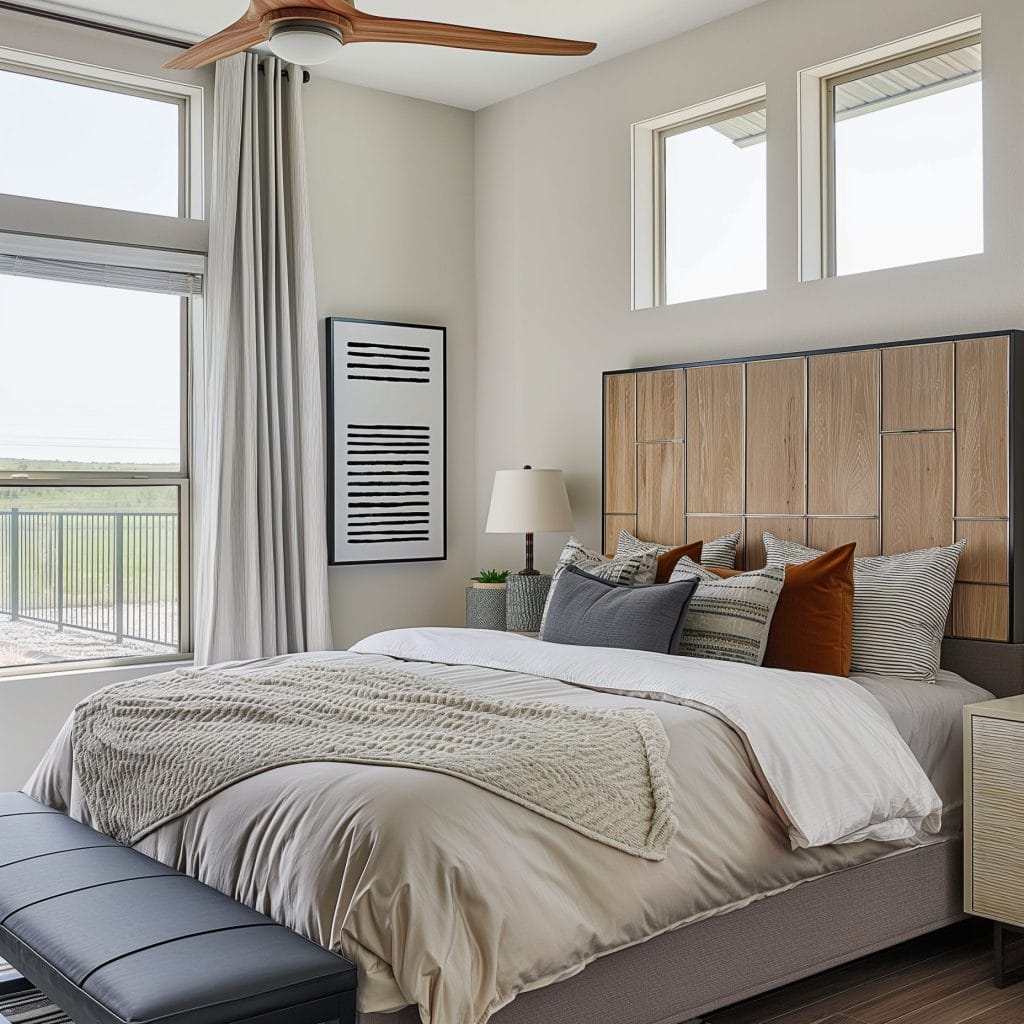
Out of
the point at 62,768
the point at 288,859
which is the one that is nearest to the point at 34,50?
the point at 62,768

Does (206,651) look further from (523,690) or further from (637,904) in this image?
(637,904)

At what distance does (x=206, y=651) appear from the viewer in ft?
15.3

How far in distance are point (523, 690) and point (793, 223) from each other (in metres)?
2.09

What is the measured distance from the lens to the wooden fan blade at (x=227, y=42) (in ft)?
8.73

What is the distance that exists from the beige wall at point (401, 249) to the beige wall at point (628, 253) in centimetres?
9

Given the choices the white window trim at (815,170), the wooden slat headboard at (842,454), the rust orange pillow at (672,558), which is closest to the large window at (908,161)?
the white window trim at (815,170)

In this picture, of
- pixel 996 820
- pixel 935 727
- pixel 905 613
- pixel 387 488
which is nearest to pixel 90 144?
pixel 387 488

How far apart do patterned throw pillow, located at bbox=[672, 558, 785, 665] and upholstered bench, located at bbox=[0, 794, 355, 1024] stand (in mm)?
1638

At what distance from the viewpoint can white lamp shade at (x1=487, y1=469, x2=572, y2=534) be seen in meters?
4.74

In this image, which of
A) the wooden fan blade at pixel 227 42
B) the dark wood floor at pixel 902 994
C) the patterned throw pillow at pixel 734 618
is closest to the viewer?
the wooden fan blade at pixel 227 42

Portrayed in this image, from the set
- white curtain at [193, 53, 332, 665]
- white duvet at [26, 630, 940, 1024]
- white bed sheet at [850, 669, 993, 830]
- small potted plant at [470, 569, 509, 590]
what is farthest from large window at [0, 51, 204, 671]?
white bed sheet at [850, 669, 993, 830]

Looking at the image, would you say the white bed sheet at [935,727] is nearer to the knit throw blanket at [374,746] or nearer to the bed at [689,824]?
the bed at [689,824]

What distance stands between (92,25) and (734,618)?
3.26 m

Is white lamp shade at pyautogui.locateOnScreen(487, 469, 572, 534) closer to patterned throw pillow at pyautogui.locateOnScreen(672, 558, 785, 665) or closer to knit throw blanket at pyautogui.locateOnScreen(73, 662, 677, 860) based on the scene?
patterned throw pillow at pyautogui.locateOnScreen(672, 558, 785, 665)
